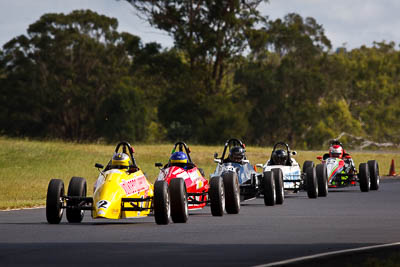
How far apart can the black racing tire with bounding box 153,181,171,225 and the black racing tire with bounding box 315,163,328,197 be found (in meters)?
10.0

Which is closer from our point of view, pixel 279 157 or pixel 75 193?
pixel 75 193

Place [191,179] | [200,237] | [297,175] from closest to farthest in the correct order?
[200,237]
[191,179]
[297,175]

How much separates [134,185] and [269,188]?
603 cm

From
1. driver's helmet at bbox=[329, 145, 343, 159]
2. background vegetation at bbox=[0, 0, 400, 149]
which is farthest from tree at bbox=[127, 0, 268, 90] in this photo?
driver's helmet at bbox=[329, 145, 343, 159]

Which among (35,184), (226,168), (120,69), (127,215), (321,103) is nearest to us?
(127,215)

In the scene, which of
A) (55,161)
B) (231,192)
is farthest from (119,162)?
(55,161)

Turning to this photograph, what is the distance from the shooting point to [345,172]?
31578 mm

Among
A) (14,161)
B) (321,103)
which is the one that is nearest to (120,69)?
(321,103)

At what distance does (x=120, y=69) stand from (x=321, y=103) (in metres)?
22.0

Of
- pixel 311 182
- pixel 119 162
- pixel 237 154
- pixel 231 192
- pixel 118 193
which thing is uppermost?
pixel 119 162

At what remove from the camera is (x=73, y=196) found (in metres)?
19.1

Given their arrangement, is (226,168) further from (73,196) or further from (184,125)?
(184,125)

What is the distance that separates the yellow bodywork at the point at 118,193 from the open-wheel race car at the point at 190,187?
1.83ft

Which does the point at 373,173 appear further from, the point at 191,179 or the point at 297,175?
the point at 191,179
